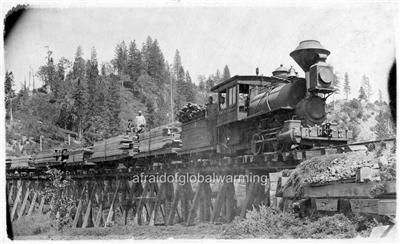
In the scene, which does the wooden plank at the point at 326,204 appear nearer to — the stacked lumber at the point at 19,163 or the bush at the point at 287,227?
the bush at the point at 287,227

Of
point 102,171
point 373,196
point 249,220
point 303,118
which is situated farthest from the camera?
point 102,171

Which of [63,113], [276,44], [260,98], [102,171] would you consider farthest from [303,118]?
[63,113]

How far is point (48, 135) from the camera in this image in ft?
183

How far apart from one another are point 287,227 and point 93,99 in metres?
54.6

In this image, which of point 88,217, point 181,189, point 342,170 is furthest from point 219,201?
point 88,217

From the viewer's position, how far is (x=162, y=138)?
18531mm

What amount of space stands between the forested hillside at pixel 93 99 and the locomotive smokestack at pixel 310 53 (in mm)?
37514

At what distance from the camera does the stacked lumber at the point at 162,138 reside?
18.1 metres

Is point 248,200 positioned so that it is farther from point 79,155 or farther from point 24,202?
point 24,202

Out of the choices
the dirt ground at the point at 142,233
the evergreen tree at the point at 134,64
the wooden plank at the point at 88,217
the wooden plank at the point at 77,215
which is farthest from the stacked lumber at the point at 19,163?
the evergreen tree at the point at 134,64

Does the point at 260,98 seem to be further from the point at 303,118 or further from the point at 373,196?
the point at 373,196

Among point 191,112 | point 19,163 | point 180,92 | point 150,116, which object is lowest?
point 19,163

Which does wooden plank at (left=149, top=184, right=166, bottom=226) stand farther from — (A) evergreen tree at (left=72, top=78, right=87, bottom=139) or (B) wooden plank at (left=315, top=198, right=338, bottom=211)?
(A) evergreen tree at (left=72, top=78, right=87, bottom=139)

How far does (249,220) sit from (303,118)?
11.5 feet
